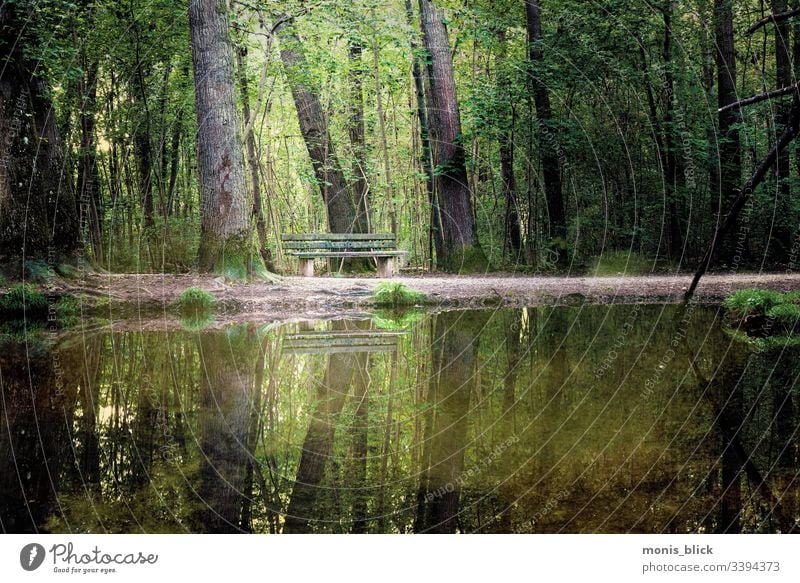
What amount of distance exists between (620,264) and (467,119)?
4860mm

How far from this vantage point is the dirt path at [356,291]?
34.2 feet

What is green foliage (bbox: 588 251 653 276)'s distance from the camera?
15297 millimetres

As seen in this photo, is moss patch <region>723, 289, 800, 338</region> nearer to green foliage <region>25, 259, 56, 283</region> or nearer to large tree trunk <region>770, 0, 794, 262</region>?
large tree trunk <region>770, 0, 794, 262</region>

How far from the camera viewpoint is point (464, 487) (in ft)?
11.4

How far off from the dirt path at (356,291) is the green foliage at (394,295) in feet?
0.51

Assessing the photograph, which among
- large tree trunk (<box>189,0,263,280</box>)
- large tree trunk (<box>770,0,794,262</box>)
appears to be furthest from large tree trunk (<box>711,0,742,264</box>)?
large tree trunk (<box>189,0,263,280</box>)

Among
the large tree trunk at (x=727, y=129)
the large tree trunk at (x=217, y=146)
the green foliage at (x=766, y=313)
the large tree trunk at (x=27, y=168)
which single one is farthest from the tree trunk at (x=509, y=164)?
the large tree trunk at (x=27, y=168)

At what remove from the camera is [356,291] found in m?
11.5

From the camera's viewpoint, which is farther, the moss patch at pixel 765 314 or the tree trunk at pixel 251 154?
the tree trunk at pixel 251 154

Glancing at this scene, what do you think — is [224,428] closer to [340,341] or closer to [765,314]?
[340,341]

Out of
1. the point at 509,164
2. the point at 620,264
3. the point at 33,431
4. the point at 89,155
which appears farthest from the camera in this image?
the point at 509,164

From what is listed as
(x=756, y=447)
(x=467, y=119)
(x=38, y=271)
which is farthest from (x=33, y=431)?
(x=467, y=119)

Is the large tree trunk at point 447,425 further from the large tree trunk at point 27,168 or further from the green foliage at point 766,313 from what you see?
the large tree trunk at point 27,168
